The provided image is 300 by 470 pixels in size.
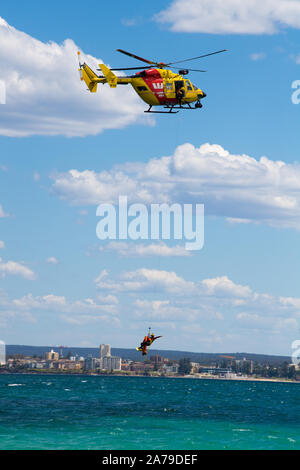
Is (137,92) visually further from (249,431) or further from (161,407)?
(161,407)

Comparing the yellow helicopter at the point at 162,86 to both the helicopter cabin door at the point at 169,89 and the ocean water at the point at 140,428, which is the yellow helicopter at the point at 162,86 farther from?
the ocean water at the point at 140,428

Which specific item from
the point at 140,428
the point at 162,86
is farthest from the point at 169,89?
the point at 140,428

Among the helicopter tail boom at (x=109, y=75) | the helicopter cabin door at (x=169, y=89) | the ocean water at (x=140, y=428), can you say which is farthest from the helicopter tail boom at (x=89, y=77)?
the ocean water at (x=140, y=428)

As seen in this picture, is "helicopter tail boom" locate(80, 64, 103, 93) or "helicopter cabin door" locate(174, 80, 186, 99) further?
"helicopter tail boom" locate(80, 64, 103, 93)

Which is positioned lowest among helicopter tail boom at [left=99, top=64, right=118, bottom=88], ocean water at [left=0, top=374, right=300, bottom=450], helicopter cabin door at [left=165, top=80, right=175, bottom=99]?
A: ocean water at [left=0, top=374, right=300, bottom=450]

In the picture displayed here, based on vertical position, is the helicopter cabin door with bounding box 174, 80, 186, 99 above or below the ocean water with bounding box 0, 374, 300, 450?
above

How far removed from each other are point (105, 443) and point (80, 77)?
1494 inches

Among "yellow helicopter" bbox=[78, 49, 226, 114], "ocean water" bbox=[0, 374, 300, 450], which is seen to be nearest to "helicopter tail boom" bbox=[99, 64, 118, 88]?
"yellow helicopter" bbox=[78, 49, 226, 114]

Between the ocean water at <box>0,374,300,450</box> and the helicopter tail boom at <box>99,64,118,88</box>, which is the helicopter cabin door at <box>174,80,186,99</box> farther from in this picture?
the ocean water at <box>0,374,300,450</box>

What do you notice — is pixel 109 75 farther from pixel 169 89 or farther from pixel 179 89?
pixel 179 89

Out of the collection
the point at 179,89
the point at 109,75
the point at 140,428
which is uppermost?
the point at 109,75
